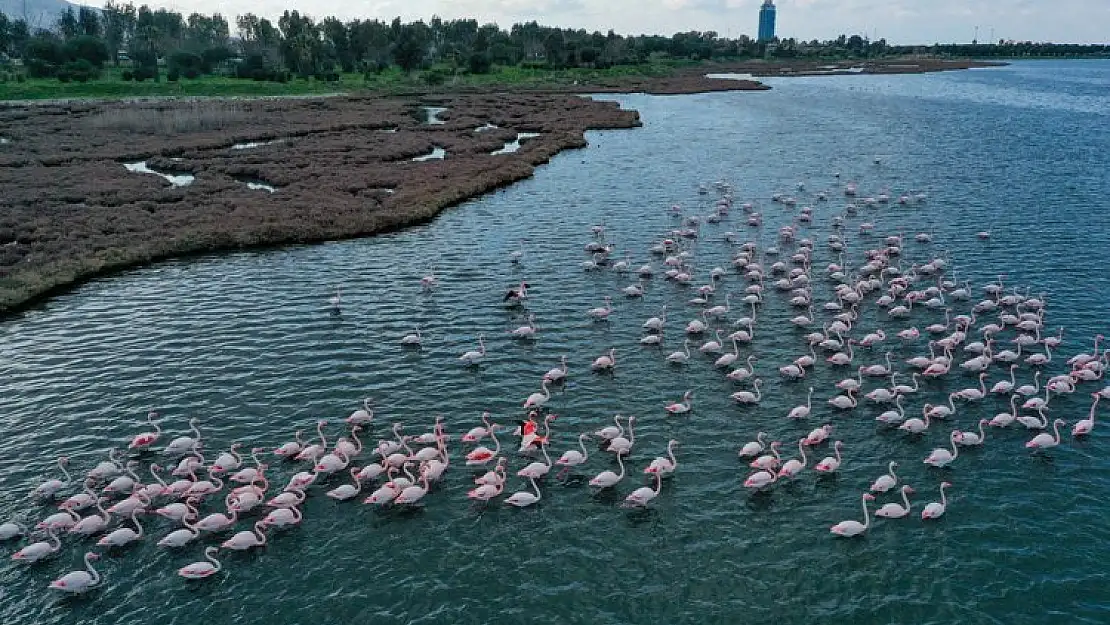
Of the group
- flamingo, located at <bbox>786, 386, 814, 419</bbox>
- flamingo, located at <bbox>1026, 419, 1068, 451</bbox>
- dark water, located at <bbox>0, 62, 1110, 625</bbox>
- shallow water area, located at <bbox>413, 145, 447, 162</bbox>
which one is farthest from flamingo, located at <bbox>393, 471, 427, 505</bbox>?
shallow water area, located at <bbox>413, 145, 447, 162</bbox>

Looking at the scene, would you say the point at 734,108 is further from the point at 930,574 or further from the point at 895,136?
the point at 930,574

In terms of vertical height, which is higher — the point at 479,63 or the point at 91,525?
the point at 479,63

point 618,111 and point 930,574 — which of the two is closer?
point 930,574

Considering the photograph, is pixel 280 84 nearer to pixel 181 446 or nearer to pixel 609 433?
pixel 181 446

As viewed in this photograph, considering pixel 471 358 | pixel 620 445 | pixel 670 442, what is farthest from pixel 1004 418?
pixel 471 358

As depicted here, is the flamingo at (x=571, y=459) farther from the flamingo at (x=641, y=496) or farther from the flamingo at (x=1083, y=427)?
the flamingo at (x=1083, y=427)

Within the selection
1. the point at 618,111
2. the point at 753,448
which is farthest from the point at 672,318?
the point at 618,111
